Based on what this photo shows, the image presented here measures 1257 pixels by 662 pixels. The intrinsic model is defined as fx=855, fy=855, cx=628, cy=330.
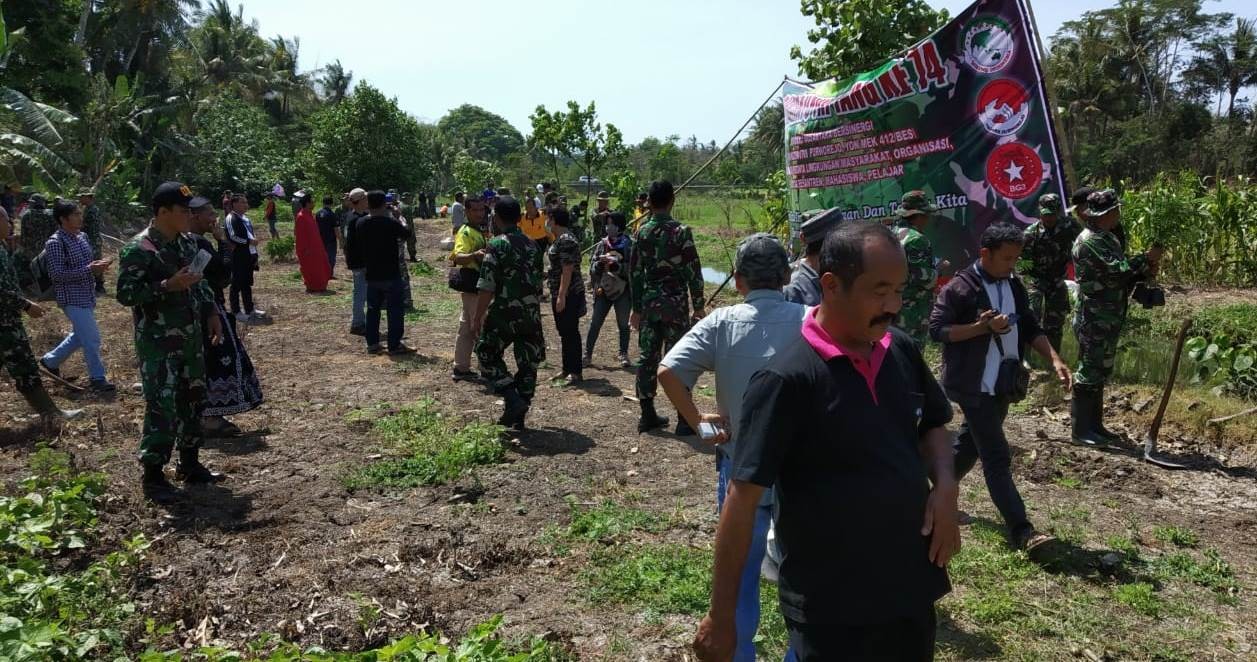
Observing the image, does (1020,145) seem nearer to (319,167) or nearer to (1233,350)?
(1233,350)

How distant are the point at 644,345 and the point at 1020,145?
389 centimetres

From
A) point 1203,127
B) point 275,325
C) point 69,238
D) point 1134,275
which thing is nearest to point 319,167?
point 275,325

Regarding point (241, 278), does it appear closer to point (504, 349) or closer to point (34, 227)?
point (34, 227)

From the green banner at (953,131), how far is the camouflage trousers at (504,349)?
165 inches

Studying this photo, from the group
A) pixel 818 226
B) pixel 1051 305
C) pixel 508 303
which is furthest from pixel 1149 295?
pixel 508 303

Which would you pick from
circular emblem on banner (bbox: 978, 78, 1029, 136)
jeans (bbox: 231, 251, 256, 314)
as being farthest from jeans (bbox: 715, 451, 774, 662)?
jeans (bbox: 231, 251, 256, 314)

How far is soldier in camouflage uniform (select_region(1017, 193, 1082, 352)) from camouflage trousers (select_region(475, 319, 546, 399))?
4.61m

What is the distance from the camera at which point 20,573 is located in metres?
3.62

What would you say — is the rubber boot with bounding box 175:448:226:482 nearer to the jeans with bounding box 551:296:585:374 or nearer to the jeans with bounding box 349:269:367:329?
the jeans with bounding box 551:296:585:374

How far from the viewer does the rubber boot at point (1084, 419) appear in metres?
6.91

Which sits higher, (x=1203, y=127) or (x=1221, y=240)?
(x=1203, y=127)

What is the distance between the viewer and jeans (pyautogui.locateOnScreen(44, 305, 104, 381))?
26.7ft

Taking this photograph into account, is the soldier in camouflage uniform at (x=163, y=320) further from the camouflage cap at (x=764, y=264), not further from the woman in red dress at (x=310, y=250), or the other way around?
the woman in red dress at (x=310, y=250)

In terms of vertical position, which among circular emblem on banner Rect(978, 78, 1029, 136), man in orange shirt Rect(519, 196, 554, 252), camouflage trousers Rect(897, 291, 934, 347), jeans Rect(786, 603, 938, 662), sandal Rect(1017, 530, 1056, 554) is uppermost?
circular emblem on banner Rect(978, 78, 1029, 136)
